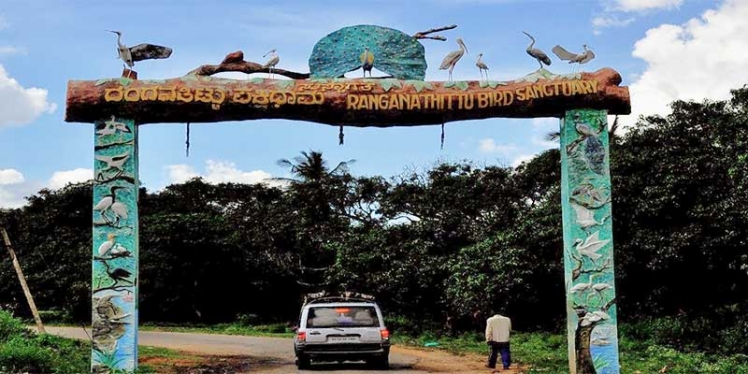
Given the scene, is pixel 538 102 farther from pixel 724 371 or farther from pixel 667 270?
pixel 667 270

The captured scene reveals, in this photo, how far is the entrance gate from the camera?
12.0 m

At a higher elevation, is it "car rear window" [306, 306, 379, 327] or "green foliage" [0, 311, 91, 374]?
"car rear window" [306, 306, 379, 327]

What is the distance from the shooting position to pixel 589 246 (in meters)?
12.1

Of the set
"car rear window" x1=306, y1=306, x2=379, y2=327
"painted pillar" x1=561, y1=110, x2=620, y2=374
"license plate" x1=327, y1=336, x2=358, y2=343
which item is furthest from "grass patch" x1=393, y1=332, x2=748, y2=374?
"license plate" x1=327, y1=336, x2=358, y2=343

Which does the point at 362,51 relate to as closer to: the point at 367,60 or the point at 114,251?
the point at 367,60

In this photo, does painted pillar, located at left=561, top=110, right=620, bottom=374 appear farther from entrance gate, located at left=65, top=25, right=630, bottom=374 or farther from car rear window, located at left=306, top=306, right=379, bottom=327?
car rear window, located at left=306, top=306, right=379, bottom=327

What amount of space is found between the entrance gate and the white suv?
311cm

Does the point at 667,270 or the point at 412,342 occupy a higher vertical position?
the point at 667,270

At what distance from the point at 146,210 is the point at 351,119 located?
26193 mm

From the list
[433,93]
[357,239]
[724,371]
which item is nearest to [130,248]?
[433,93]

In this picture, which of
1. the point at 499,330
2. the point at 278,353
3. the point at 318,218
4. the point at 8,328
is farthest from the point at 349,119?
the point at 318,218

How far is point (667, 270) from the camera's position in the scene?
20.1 m

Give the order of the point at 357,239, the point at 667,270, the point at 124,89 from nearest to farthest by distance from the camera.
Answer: the point at 124,89 < the point at 667,270 < the point at 357,239

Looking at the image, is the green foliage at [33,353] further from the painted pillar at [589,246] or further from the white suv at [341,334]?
the painted pillar at [589,246]
